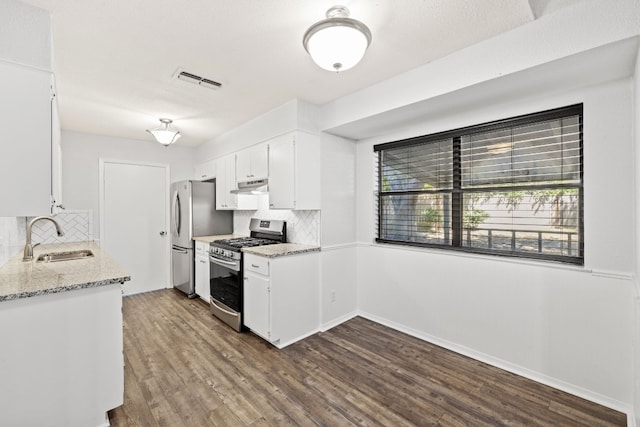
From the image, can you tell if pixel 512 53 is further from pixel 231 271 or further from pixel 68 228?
pixel 68 228

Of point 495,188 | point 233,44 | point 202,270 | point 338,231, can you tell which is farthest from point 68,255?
point 495,188

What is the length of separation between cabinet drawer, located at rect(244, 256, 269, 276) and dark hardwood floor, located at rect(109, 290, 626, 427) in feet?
2.39

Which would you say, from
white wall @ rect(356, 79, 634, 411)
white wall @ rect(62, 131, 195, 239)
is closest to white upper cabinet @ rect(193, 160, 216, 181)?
white wall @ rect(62, 131, 195, 239)

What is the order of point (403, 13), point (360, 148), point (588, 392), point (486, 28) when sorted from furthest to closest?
point (360, 148) → point (588, 392) → point (486, 28) → point (403, 13)

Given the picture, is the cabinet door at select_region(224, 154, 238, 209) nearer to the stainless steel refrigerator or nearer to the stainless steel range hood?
the stainless steel range hood

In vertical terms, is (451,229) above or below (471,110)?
below

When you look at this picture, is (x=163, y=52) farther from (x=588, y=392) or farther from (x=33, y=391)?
(x=588, y=392)

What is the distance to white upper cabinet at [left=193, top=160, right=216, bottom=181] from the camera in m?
4.70

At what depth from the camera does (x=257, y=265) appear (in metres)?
2.93

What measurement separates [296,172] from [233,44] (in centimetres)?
135

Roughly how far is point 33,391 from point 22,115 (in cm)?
150

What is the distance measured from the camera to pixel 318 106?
10.6 feet

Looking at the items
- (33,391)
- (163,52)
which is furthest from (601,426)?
(163,52)

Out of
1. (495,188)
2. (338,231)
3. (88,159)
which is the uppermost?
(88,159)
